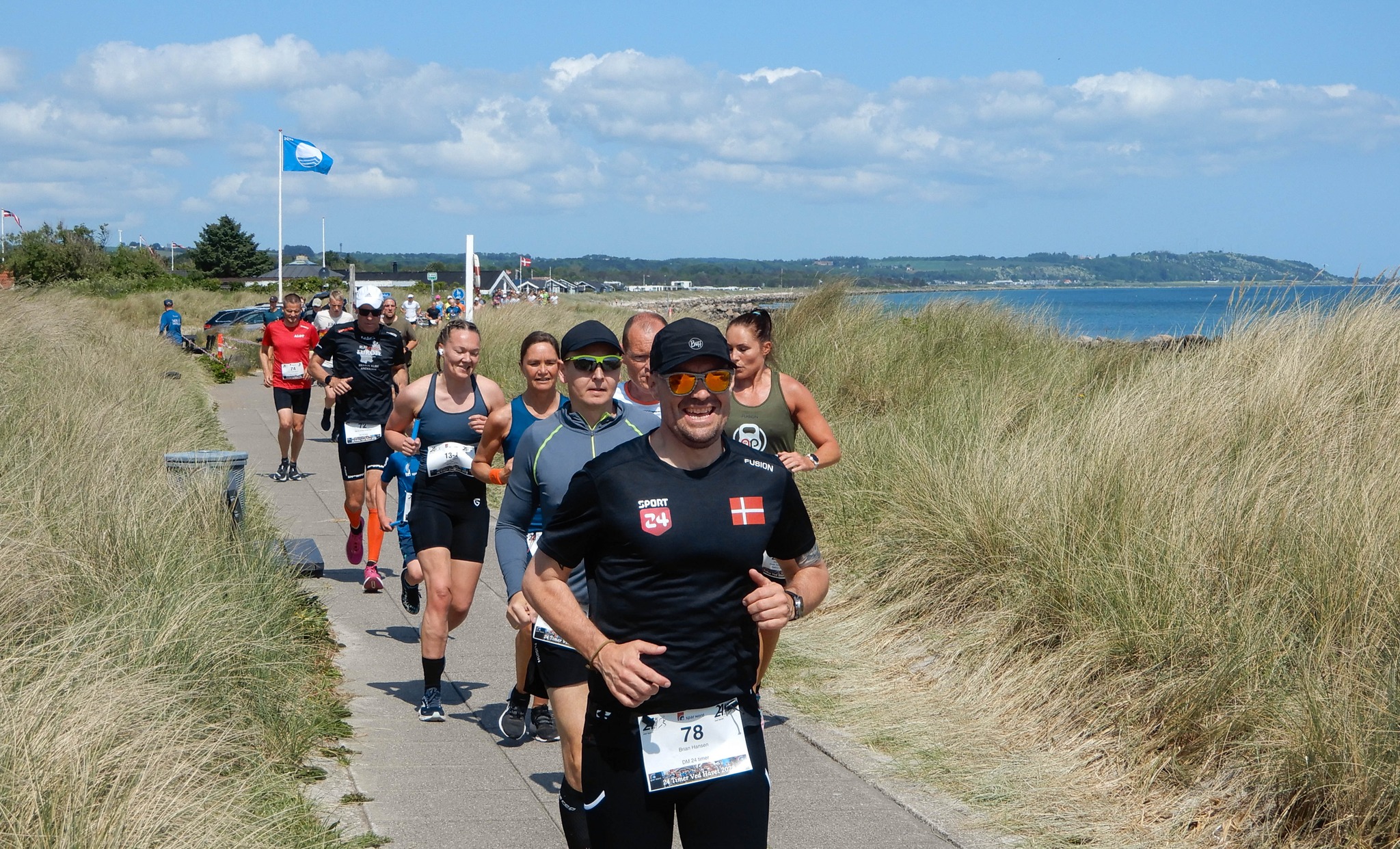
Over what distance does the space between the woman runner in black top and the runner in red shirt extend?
744 centimetres

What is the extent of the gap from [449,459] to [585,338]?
2023 millimetres

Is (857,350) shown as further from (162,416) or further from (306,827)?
(306,827)

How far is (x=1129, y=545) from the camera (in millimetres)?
6387

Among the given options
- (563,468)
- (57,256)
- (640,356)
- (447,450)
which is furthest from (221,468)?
(57,256)

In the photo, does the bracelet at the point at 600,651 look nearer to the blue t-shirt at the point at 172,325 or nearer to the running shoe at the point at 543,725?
the running shoe at the point at 543,725

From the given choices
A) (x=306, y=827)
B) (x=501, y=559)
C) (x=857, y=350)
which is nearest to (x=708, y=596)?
(x=501, y=559)

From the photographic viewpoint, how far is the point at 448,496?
22.4 feet

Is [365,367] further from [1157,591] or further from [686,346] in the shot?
[686,346]

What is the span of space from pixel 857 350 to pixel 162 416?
7.49 m

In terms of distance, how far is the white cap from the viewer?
10123 mm

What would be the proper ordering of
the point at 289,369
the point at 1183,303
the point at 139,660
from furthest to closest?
the point at 1183,303 → the point at 289,369 → the point at 139,660

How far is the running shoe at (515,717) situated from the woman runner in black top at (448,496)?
1.66 feet

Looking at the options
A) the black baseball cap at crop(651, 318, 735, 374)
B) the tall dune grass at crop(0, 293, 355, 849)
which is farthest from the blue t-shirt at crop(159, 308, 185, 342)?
the black baseball cap at crop(651, 318, 735, 374)

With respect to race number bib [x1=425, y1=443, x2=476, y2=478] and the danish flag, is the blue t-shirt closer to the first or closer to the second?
race number bib [x1=425, y1=443, x2=476, y2=478]
